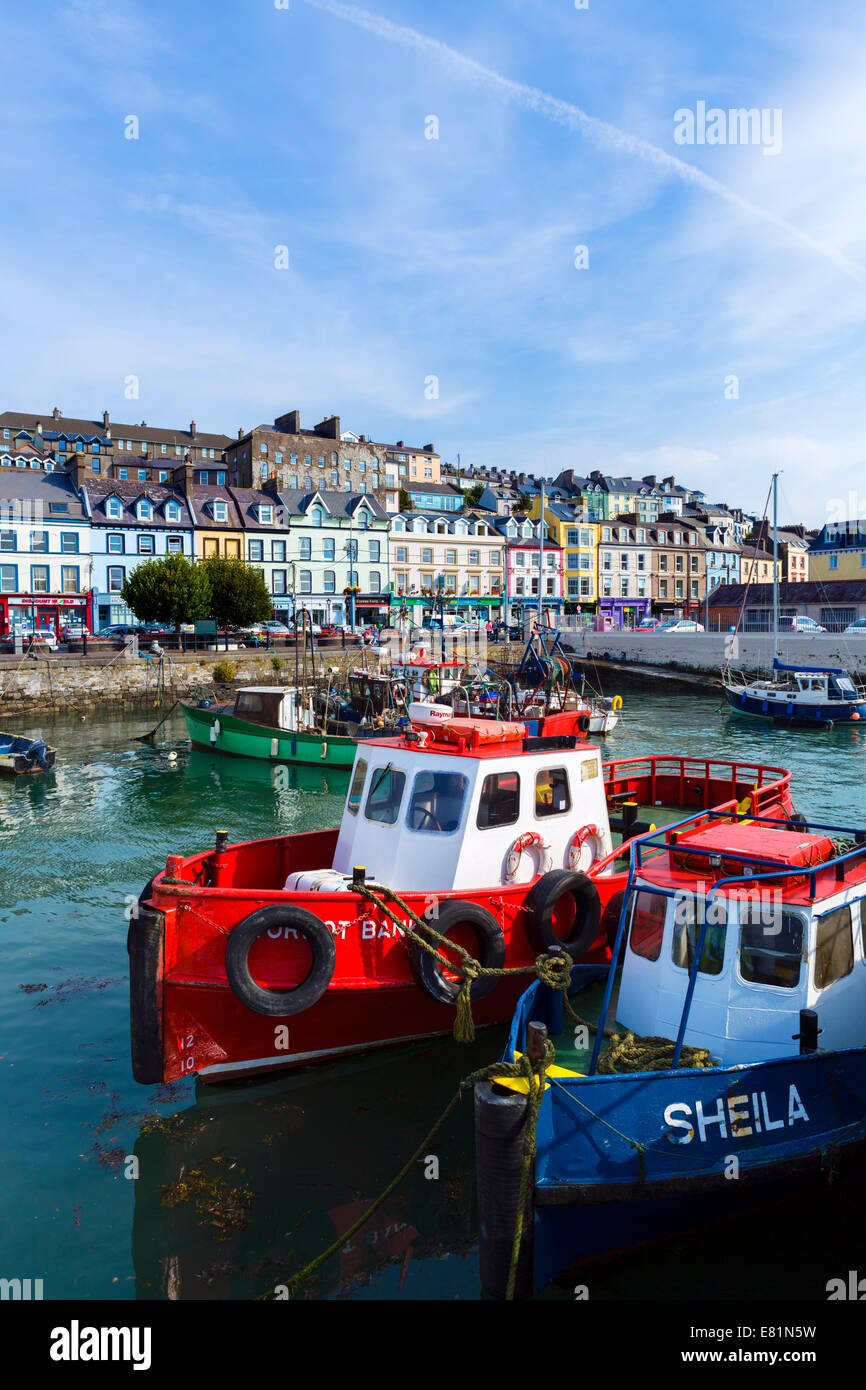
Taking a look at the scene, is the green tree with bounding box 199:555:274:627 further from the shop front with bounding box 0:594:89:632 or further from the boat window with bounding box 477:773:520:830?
the boat window with bounding box 477:773:520:830

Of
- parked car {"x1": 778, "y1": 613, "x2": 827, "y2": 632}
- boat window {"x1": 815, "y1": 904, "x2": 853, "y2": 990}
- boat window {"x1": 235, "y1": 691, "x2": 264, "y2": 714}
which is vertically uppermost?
parked car {"x1": 778, "y1": 613, "x2": 827, "y2": 632}

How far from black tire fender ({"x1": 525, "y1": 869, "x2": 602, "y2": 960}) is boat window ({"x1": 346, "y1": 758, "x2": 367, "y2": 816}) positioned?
2504 millimetres

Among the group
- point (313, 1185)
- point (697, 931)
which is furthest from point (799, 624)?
point (313, 1185)

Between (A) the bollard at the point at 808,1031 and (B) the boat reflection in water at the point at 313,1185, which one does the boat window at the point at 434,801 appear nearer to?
(B) the boat reflection in water at the point at 313,1185

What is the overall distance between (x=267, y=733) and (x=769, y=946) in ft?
76.3

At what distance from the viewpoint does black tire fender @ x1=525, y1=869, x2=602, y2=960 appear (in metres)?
9.78

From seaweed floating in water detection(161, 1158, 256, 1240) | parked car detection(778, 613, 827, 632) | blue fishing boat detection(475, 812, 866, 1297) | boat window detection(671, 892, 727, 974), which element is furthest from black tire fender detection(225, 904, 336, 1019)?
parked car detection(778, 613, 827, 632)

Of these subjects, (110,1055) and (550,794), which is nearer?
(110,1055)

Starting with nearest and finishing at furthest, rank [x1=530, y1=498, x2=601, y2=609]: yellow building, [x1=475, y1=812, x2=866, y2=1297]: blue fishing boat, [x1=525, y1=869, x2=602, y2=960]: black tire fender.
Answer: [x1=475, y1=812, x2=866, y2=1297]: blue fishing boat, [x1=525, y1=869, x2=602, y2=960]: black tire fender, [x1=530, y1=498, x2=601, y2=609]: yellow building

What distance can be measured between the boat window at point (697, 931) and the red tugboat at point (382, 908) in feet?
7.73

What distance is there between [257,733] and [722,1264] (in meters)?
24.2
